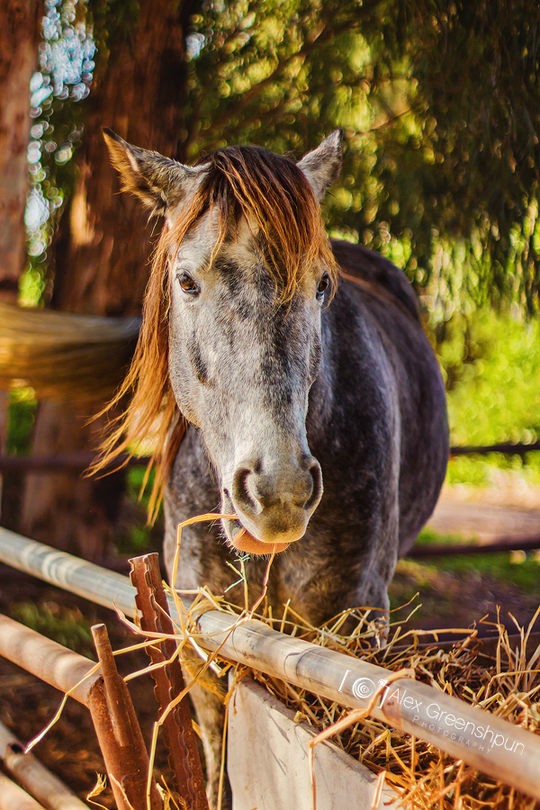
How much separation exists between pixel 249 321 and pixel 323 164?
0.69m

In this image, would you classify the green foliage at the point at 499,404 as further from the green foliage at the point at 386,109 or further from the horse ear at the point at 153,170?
the horse ear at the point at 153,170

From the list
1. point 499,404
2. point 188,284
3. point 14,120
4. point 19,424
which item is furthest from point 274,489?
point 499,404

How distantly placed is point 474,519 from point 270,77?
4.86 meters

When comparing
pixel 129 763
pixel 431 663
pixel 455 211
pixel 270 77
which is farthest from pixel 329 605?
pixel 270 77

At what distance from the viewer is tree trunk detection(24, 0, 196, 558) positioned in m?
4.55

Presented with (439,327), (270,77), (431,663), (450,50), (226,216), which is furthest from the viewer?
(439,327)

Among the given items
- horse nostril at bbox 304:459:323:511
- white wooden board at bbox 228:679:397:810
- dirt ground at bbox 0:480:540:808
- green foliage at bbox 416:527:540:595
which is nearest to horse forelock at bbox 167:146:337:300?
horse nostril at bbox 304:459:323:511

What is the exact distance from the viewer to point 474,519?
8.16 meters

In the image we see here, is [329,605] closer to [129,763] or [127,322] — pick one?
[129,763]

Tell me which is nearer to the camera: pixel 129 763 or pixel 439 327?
pixel 129 763

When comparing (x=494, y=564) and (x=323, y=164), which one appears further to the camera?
(x=494, y=564)

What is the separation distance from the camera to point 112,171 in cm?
466

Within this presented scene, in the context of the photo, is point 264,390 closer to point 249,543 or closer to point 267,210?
point 249,543

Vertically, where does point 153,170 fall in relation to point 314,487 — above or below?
above
